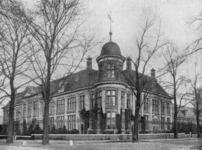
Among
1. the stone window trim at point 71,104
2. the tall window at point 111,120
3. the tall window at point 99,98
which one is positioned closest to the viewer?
the tall window at point 111,120

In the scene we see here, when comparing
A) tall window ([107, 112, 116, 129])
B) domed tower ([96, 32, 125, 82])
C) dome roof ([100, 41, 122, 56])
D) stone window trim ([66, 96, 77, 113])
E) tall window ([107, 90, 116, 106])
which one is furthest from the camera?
stone window trim ([66, 96, 77, 113])

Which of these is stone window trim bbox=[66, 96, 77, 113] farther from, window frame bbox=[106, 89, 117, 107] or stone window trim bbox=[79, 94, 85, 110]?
window frame bbox=[106, 89, 117, 107]

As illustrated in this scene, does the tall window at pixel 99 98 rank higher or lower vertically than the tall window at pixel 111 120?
higher

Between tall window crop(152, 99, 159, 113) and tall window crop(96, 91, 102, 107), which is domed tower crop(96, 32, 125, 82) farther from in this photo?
tall window crop(152, 99, 159, 113)

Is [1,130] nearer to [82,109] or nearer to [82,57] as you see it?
[82,109]

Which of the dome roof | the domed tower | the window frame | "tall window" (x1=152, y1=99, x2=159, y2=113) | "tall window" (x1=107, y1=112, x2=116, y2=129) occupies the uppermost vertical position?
the dome roof

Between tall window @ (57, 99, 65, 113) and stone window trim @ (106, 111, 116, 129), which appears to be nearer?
stone window trim @ (106, 111, 116, 129)

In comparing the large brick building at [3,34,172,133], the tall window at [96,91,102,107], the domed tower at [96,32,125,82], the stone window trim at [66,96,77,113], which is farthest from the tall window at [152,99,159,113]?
the tall window at [96,91,102,107]

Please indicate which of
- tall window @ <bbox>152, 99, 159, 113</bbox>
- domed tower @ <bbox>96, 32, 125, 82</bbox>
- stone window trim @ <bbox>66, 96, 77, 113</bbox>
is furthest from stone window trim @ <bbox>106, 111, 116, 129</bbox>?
tall window @ <bbox>152, 99, 159, 113</bbox>

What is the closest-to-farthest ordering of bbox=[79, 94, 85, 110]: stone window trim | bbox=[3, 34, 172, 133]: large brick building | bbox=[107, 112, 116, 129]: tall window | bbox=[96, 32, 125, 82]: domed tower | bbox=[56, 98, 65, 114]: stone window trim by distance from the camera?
bbox=[107, 112, 116, 129]: tall window
bbox=[3, 34, 172, 133]: large brick building
bbox=[96, 32, 125, 82]: domed tower
bbox=[79, 94, 85, 110]: stone window trim
bbox=[56, 98, 65, 114]: stone window trim

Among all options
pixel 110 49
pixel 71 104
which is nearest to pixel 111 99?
pixel 110 49

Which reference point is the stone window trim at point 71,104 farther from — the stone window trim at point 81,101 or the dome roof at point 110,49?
the dome roof at point 110,49

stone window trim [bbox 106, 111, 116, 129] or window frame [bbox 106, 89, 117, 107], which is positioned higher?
window frame [bbox 106, 89, 117, 107]

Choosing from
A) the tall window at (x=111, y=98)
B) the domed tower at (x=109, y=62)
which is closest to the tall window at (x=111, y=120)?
the tall window at (x=111, y=98)
